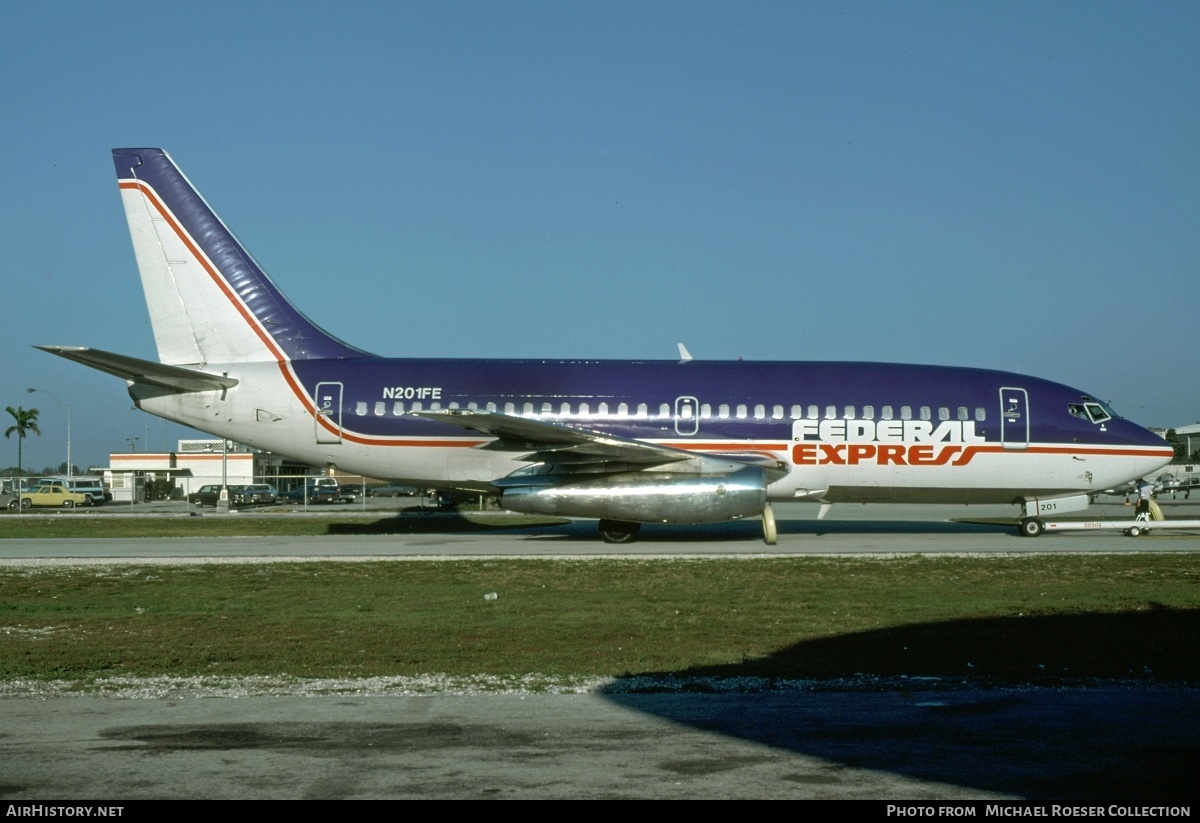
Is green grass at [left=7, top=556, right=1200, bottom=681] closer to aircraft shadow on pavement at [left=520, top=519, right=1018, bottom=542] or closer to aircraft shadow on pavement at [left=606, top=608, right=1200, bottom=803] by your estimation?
aircraft shadow on pavement at [left=606, top=608, right=1200, bottom=803]

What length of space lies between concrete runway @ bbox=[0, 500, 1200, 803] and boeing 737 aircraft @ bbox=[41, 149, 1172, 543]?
14.2m

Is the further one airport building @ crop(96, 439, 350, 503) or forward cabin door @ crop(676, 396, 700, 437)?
airport building @ crop(96, 439, 350, 503)

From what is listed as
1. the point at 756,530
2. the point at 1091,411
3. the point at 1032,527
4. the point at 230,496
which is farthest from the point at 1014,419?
the point at 230,496

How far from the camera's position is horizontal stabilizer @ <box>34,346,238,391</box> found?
22.2 metres

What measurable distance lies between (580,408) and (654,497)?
3.14 meters

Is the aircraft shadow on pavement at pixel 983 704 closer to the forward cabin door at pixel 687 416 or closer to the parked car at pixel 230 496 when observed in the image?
the forward cabin door at pixel 687 416

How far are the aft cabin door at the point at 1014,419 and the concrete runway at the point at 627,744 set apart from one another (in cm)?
1575

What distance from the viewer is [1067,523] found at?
24922mm

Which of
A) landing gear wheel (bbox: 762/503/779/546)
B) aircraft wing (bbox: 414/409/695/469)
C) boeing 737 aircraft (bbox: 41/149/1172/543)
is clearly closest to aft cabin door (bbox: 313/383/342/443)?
boeing 737 aircraft (bbox: 41/149/1172/543)

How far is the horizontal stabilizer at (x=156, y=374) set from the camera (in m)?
22.2

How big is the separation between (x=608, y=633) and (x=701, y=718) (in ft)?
14.6
